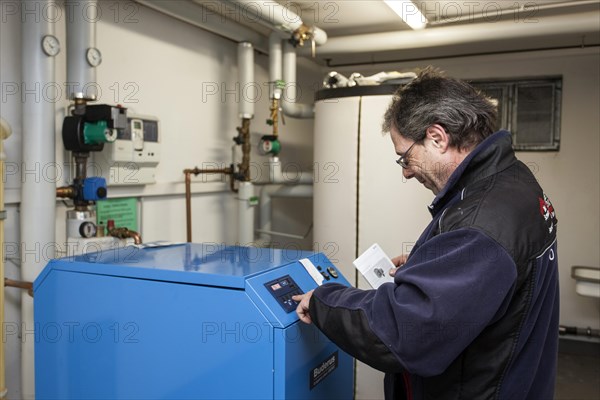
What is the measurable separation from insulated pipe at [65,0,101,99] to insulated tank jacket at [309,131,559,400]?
4.04 feet

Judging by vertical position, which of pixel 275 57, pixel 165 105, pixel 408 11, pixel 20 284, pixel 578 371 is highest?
pixel 408 11

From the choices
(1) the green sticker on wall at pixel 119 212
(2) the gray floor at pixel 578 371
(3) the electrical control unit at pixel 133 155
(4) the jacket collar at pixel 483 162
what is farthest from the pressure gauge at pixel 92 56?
(2) the gray floor at pixel 578 371

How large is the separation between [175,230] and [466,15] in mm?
1830

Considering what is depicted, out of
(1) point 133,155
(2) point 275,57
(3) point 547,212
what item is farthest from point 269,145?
(3) point 547,212

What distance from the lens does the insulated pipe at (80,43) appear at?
1747mm

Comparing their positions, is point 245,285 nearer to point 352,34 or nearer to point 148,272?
point 148,272

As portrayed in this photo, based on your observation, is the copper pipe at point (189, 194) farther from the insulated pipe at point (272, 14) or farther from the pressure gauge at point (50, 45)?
the pressure gauge at point (50, 45)

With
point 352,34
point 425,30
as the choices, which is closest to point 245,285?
point 425,30

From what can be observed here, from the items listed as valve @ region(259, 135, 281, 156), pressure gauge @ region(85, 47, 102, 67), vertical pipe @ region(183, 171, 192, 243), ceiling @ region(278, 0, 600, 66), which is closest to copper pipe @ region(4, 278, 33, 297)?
pressure gauge @ region(85, 47, 102, 67)

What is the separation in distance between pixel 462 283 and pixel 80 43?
1546mm

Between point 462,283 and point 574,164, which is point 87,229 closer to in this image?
point 462,283

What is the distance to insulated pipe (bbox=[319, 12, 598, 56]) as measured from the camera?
7.87ft

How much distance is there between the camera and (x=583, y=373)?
9.67 feet

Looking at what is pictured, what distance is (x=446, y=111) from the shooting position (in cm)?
101
